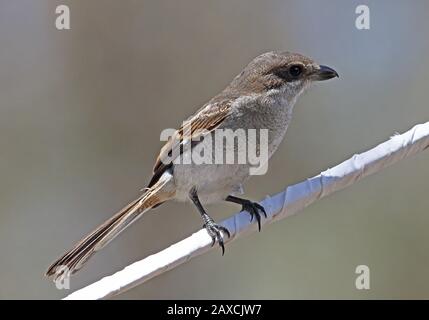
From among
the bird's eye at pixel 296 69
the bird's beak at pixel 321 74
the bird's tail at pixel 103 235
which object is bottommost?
the bird's tail at pixel 103 235

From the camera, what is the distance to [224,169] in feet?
11.9

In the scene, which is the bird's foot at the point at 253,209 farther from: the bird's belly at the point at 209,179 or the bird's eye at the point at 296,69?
the bird's eye at the point at 296,69

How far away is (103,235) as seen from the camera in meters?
3.66

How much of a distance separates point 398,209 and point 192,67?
200 centimetres

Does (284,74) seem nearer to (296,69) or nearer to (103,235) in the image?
(296,69)

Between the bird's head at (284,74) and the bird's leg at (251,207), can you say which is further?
the bird's head at (284,74)

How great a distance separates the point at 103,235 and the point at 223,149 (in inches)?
25.6

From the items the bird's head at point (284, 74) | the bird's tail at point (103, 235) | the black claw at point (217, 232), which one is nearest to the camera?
the black claw at point (217, 232)

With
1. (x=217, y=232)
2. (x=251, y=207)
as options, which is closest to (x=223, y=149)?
(x=251, y=207)

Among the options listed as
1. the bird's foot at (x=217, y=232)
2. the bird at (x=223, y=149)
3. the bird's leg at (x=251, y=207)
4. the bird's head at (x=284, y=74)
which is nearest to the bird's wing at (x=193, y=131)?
the bird at (x=223, y=149)

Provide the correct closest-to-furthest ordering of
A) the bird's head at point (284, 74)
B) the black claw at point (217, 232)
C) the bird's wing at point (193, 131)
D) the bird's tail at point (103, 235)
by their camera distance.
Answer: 1. the black claw at point (217, 232)
2. the bird's tail at point (103, 235)
3. the bird's wing at point (193, 131)
4. the bird's head at point (284, 74)

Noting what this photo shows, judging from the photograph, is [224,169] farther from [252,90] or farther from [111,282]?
[111,282]

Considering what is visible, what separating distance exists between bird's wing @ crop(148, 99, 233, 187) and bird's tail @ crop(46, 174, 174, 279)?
0.07 m

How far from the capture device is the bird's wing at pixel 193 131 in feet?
12.4
